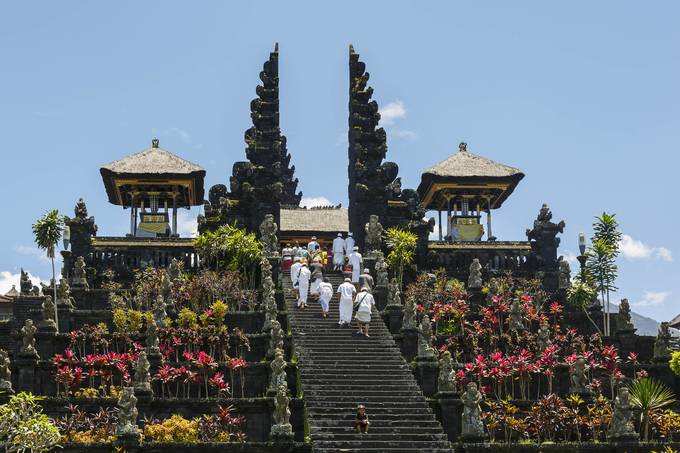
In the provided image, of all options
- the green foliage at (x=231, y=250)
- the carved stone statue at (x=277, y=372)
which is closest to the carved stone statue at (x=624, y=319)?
the carved stone statue at (x=277, y=372)

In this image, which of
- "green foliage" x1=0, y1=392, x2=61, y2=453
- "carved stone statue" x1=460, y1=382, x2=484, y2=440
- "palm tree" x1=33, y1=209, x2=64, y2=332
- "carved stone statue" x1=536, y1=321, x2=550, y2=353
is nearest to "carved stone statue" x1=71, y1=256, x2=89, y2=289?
"palm tree" x1=33, y1=209, x2=64, y2=332

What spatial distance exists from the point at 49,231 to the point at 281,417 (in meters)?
13.4

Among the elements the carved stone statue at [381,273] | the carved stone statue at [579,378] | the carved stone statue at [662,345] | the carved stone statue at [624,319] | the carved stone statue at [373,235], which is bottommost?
the carved stone statue at [579,378]

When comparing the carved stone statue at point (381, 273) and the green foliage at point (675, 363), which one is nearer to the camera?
the green foliage at point (675, 363)

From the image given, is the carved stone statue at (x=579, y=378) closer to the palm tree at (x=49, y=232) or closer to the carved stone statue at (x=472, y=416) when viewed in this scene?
the carved stone statue at (x=472, y=416)

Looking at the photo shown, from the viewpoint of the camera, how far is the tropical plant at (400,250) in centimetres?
3959

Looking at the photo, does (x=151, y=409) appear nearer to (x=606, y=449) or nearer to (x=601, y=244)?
(x=606, y=449)

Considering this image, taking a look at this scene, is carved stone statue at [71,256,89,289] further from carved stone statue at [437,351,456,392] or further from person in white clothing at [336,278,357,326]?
carved stone statue at [437,351,456,392]

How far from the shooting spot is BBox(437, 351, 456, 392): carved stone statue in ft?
85.0

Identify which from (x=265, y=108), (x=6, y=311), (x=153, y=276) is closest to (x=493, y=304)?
(x=153, y=276)

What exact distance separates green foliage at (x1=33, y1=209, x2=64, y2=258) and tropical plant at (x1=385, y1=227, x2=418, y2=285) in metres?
11.3

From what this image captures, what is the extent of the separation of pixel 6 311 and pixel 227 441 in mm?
36640

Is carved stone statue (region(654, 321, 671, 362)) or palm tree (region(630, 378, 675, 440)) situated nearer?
palm tree (region(630, 378, 675, 440))

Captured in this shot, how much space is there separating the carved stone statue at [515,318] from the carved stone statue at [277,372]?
8210mm
